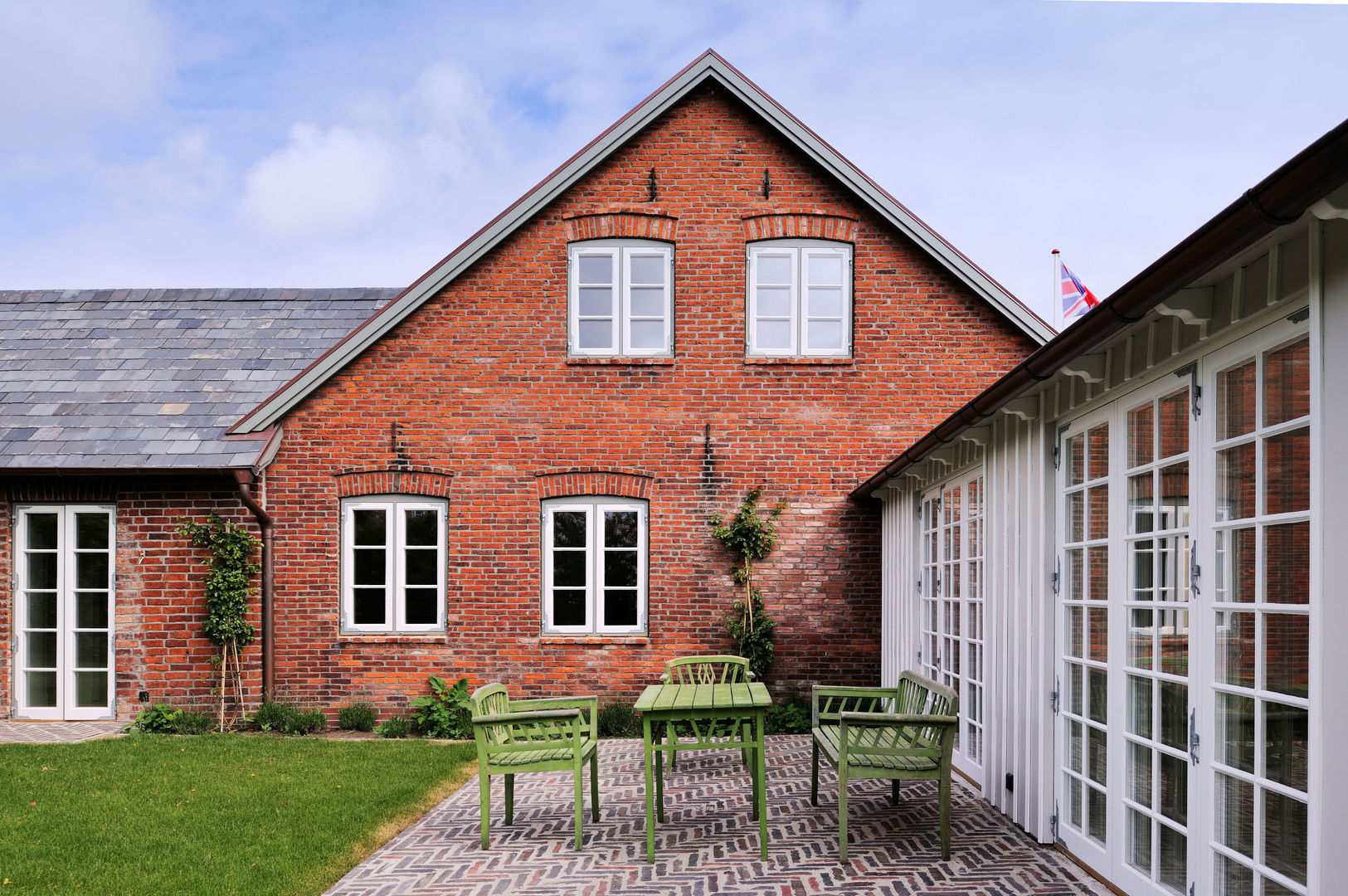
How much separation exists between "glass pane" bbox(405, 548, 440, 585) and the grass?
178 cm

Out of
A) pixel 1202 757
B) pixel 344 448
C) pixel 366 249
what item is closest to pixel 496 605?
pixel 344 448

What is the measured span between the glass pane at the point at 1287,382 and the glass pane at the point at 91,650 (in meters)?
11.4

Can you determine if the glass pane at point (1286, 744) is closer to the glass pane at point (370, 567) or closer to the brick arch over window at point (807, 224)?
the brick arch over window at point (807, 224)

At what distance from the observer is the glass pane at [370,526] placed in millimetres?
10734

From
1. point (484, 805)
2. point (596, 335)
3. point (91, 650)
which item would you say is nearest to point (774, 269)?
point (596, 335)

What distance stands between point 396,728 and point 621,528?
3183 millimetres

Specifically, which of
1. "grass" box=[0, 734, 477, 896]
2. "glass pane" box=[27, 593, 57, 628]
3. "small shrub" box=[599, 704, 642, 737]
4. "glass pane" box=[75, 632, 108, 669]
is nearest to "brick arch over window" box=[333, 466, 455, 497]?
"grass" box=[0, 734, 477, 896]

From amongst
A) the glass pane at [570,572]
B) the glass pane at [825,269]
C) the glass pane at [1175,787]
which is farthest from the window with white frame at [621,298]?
the glass pane at [1175,787]

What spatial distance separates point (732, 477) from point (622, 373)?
1.69 m

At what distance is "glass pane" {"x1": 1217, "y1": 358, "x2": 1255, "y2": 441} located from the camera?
11.9 feet

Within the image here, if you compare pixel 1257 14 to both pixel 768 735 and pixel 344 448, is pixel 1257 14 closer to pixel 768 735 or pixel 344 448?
pixel 768 735

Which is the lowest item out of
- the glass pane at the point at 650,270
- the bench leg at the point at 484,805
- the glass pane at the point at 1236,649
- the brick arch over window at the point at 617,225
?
the bench leg at the point at 484,805

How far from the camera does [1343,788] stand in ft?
9.71

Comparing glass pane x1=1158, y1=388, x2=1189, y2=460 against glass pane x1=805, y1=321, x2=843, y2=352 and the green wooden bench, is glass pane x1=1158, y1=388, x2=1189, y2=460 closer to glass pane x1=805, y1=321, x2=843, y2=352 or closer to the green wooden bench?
the green wooden bench
